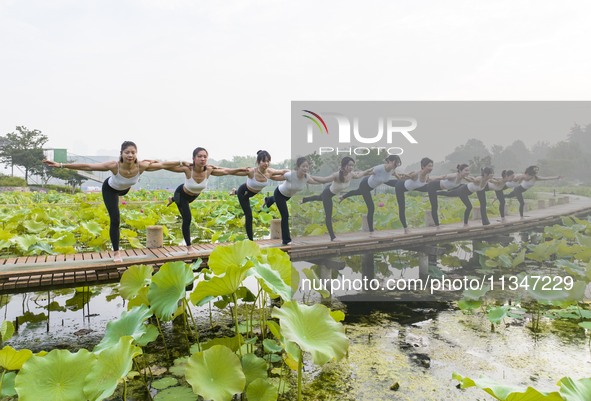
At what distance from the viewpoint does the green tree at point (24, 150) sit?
3600 cm

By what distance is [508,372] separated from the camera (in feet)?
8.78

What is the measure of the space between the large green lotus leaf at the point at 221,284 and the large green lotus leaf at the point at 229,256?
0.17 m

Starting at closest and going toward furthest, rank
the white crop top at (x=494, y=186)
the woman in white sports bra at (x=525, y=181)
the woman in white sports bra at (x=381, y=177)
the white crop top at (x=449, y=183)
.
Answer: the woman in white sports bra at (x=381, y=177) < the white crop top at (x=449, y=183) < the woman in white sports bra at (x=525, y=181) < the white crop top at (x=494, y=186)

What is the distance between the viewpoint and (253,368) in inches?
90.3

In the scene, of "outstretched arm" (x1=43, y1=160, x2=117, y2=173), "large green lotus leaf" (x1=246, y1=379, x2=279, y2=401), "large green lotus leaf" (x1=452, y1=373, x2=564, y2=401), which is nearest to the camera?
"large green lotus leaf" (x1=452, y1=373, x2=564, y2=401)

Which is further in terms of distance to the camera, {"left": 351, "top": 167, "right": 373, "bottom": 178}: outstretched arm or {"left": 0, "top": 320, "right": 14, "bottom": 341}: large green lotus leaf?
{"left": 351, "top": 167, "right": 373, "bottom": 178}: outstretched arm

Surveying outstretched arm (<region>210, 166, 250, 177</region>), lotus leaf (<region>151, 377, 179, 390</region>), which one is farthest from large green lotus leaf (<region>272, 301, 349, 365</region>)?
outstretched arm (<region>210, 166, 250, 177</region>)

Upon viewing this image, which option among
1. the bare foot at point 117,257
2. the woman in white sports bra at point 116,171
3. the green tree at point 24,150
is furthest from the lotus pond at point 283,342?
the green tree at point 24,150

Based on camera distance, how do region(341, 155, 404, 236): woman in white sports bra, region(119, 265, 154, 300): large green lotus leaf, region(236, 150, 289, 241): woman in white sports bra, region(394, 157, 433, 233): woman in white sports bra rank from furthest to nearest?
1. region(394, 157, 433, 233): woman in white sports bra
2. region(341, 155, 404, 236): woman in white sports bra
3. region(236, 150, 289, 241): woman in white sports bra
4. region(119, 265, 154, 300): large green lotus leaf

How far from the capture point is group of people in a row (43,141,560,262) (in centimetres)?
399

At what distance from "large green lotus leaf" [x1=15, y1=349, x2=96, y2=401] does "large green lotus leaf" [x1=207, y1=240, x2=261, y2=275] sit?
0.82m

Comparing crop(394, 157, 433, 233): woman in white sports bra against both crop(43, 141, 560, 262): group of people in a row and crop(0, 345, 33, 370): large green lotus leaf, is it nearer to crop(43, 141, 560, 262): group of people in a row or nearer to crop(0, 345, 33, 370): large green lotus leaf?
crop(43, 141, 560, 262): group of people in a row

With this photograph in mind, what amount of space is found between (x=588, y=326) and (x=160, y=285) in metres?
3.29

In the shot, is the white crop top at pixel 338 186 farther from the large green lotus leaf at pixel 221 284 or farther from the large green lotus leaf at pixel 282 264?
the large green lotus leaf at pixel 221 284
